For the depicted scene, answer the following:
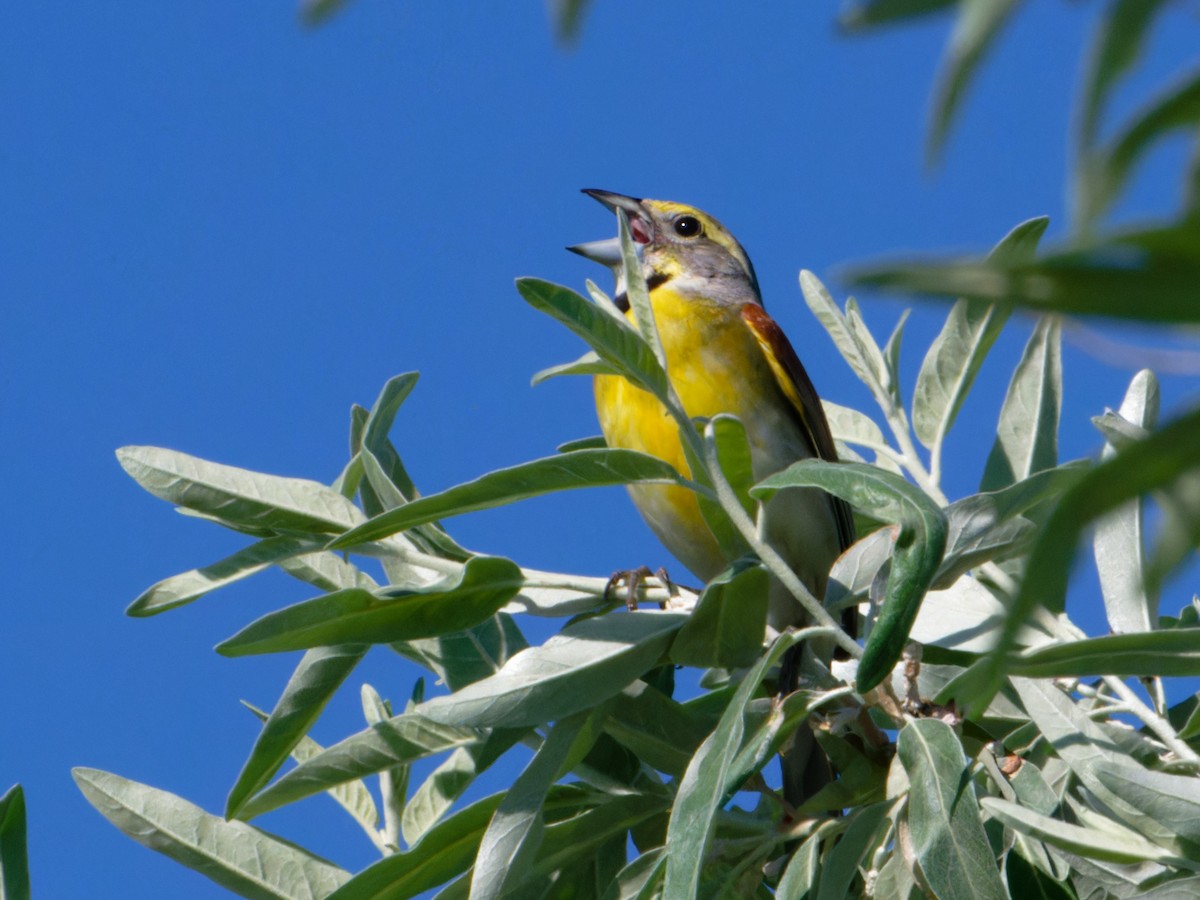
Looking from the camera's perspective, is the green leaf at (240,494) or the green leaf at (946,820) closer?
the green leaf at (946,820)

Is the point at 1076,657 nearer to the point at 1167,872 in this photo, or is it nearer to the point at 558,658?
the point at 1167,872

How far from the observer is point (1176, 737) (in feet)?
9.18

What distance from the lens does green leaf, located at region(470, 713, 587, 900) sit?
254 centimetres

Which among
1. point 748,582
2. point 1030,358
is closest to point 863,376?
point 1030,358

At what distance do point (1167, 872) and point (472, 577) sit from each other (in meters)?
1.34

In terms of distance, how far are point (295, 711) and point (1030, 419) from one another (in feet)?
6.06

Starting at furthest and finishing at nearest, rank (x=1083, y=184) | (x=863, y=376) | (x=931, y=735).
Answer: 1. (x=863, y=376)
2. (x=931, y=735)
3. (x=1083, y=184)

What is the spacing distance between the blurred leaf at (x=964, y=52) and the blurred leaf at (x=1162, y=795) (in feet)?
6.71

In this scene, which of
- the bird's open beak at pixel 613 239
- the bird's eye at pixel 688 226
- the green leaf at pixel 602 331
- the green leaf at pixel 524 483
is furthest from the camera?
the bird's eye at pixel 688 226

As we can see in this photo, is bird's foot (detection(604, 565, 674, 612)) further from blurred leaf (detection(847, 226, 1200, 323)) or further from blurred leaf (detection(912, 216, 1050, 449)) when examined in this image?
blurred leaf (detection(847, 226, 1200, 323))

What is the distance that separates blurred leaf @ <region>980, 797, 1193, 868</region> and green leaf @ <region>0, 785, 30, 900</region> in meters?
1.91

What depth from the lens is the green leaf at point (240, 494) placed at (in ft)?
9.25

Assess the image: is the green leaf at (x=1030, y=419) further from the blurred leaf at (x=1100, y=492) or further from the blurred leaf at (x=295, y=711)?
the blurred leaf at (x=1100, y=492)

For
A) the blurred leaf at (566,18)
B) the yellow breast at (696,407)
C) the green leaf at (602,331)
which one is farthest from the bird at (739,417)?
the blurred leaf at (566,18)
